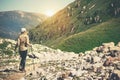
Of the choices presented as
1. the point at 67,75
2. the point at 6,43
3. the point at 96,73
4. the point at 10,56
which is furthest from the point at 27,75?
the point at 6,43

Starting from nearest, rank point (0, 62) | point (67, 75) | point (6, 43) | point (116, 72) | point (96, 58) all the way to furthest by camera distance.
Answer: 1. point (116, 72)
2. point (67, 75)
3. point (96, 58)
4. point (0, 62)
5. point (6, 43)

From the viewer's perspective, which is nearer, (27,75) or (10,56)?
(27,75)

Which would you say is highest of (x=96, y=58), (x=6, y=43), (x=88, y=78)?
(x=6, y=43)

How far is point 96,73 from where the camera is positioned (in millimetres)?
25438

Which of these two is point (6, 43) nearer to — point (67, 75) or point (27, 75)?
point (27, 75)

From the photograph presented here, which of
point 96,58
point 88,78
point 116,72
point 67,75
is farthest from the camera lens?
point 96,58

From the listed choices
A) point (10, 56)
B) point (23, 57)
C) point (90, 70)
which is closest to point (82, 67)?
point (90, 70)

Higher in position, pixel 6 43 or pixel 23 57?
pixel 6 43

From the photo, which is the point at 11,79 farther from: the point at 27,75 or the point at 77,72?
the point at 77,72

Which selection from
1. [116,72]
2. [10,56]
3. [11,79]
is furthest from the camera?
[10,56]

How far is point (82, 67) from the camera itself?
2891 centimetres

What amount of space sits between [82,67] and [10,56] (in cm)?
1849

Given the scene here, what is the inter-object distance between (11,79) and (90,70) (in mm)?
6940

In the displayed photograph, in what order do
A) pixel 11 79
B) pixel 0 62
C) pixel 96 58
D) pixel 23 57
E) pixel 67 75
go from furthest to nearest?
pixel 0 62 < pixel 96 58 < pixel 23 57 < pixel 11 79 < pixel 67 75
